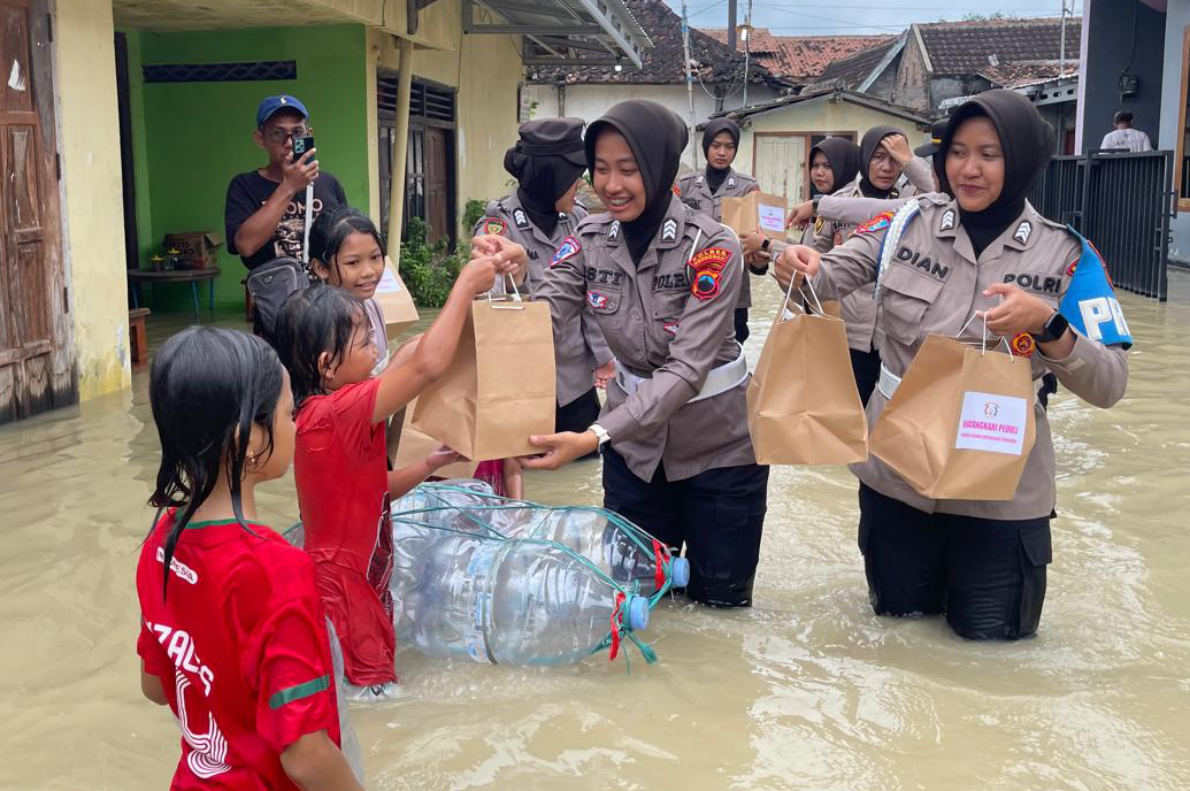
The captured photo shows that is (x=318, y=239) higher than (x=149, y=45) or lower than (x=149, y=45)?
lower

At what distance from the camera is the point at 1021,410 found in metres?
3.33

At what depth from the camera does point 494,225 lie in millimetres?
5734

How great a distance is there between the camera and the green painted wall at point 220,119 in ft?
37.1

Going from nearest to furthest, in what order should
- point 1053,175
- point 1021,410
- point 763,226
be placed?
point 1021,410 < point 763,226 < point 1053,175

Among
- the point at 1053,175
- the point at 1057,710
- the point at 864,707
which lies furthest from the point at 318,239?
the point at 1053,175

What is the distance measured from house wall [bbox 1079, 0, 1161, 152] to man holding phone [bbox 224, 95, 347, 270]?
1494cm

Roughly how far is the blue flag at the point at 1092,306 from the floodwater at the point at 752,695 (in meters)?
1.10

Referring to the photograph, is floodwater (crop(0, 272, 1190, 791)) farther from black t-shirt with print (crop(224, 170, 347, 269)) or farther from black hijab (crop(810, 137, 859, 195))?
black hijab (crop(810, 137, 859, 195))

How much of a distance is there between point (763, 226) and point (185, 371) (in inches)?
214

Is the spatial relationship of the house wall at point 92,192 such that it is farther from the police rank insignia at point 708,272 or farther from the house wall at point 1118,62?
the house wall at point 1118,62

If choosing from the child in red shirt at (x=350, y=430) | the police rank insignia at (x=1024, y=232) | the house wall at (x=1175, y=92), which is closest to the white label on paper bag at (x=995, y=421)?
the police rank insignia at (x=1024, y=232)

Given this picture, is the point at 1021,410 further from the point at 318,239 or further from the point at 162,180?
the point at 162,180

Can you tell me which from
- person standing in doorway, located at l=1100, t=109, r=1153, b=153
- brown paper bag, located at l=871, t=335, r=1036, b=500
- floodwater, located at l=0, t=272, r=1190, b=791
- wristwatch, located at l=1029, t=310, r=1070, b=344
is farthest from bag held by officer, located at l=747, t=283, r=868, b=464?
person standing in doorway, located at l=1100, t=109, r=1153, b=153

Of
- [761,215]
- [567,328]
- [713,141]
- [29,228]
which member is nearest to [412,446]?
[567,328]
